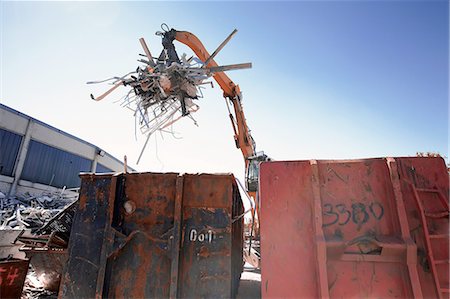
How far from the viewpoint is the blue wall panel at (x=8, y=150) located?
12.6 metres

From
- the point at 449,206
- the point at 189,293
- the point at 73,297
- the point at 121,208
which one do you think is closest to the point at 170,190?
the point at 121,208

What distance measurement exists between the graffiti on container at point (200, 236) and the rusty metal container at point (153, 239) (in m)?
0.01

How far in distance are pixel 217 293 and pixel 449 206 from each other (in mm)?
2648

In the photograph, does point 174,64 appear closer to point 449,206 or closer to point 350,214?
point 350,214

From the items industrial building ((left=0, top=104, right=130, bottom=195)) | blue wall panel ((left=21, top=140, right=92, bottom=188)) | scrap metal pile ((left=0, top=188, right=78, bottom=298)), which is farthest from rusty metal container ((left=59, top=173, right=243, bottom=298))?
blue wall panel ((left=21, top=140, right=92, bottom=188))

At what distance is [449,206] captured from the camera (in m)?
2.37

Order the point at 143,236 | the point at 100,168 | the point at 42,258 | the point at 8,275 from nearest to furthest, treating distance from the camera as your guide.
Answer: the point at 143,236 → the point at 8,275 → the point at 42,258 → the point at 100,168

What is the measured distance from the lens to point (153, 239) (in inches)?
114

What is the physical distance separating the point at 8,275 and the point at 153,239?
2.78 meters

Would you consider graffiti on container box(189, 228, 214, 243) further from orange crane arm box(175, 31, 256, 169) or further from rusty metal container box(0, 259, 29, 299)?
orange crane arm box(175, 31, 256, 169)

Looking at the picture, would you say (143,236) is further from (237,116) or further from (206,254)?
(237,116)

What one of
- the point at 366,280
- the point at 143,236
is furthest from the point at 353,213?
the point at 143,236

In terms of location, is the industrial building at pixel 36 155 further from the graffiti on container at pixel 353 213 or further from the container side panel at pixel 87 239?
the graffiti on container at pixel 353 213

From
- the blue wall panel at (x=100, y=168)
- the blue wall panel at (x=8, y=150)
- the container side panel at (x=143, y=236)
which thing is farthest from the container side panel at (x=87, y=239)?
the blue wall panel at (x=100, y=168)
